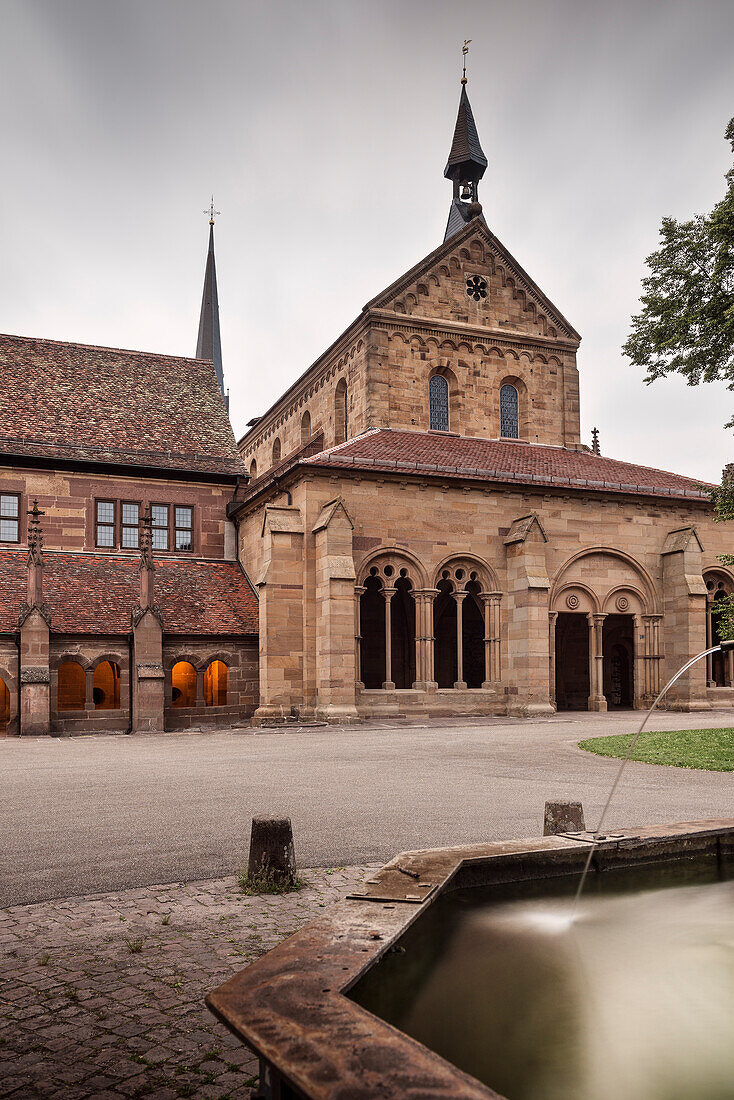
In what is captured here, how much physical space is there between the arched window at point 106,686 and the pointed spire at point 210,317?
49638 millimetres

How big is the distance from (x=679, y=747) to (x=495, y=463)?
1466cm

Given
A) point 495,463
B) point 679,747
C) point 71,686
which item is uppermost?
point 495,463

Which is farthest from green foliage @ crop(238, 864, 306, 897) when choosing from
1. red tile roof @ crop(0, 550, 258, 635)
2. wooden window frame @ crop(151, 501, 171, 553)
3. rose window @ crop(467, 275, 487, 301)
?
rose window @ crop(467, 275, 487, 301)

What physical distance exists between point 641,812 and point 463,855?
17.2 ft

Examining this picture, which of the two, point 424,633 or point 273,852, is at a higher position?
point 424,633

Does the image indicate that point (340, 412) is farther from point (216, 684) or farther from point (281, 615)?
point (216, 684)

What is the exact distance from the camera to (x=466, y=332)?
33.4 meters

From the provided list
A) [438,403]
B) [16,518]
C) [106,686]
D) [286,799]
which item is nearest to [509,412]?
[438,403]

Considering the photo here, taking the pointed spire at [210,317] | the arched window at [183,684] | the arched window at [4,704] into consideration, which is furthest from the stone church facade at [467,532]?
the pointed spire at [210,317]

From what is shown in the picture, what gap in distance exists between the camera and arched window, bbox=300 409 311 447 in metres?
38.4

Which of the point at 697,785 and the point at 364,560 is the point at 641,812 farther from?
the point at 364,560

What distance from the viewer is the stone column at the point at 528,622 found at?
86.9 feet

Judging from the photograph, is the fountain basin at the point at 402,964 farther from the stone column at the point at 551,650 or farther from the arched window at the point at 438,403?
the arched window at the point at 438,403

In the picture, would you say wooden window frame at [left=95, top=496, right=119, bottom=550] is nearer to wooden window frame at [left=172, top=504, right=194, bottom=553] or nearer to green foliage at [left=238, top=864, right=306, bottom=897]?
wooden window frame at [left=172, top=504, right=194, bottom=553]
